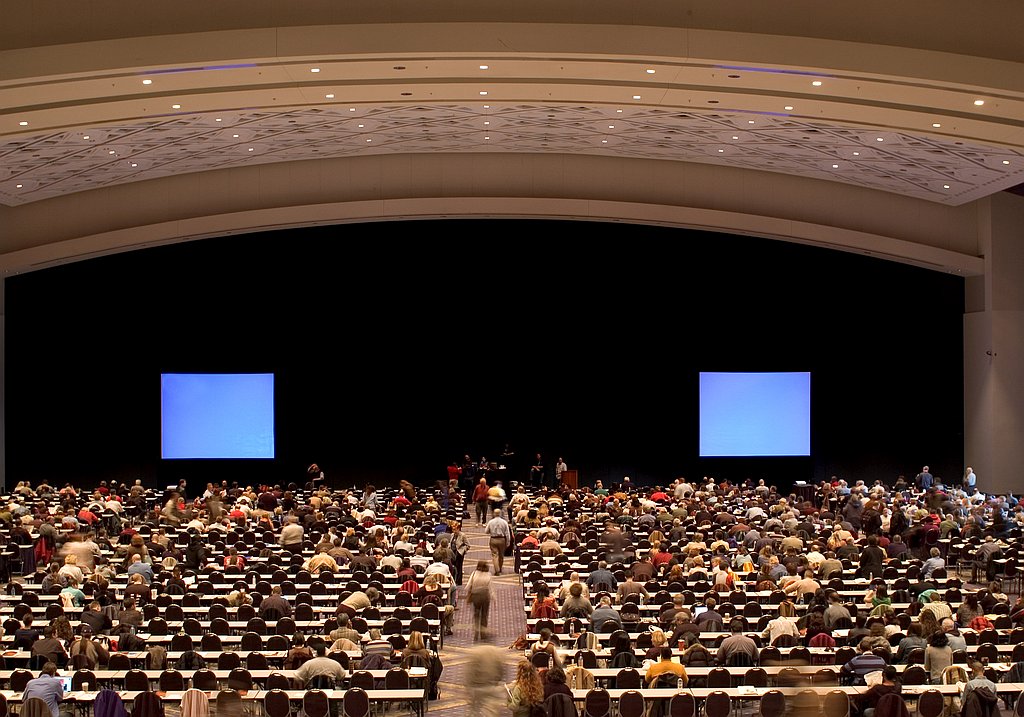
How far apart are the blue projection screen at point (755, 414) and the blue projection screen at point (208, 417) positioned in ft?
44.5

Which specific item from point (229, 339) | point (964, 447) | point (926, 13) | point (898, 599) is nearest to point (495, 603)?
point (898, 599)

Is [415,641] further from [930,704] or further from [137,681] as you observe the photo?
[930,704]

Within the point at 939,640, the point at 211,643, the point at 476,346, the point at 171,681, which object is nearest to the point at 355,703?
the point at 171,681

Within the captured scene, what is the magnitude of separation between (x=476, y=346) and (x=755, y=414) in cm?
898

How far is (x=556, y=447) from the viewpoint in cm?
3662

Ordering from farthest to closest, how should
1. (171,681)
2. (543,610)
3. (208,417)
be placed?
(208,417) → (543,610) → (171,681)

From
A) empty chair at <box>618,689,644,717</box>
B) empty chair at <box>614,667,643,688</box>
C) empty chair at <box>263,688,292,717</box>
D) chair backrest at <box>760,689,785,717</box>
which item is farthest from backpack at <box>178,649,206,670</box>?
chair backrest at <box>760,689,785,717</box>

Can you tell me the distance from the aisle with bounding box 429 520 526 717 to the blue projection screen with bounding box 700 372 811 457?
48.2 ft

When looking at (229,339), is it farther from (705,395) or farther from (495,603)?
(495,603)

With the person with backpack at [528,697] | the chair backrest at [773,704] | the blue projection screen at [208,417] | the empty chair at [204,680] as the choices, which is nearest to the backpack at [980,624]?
the chair backrest at [773,704]

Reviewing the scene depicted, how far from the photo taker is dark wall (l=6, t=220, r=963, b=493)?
3669 cm

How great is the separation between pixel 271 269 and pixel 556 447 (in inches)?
410

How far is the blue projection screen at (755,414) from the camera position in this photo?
121 ft

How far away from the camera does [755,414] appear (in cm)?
3725
